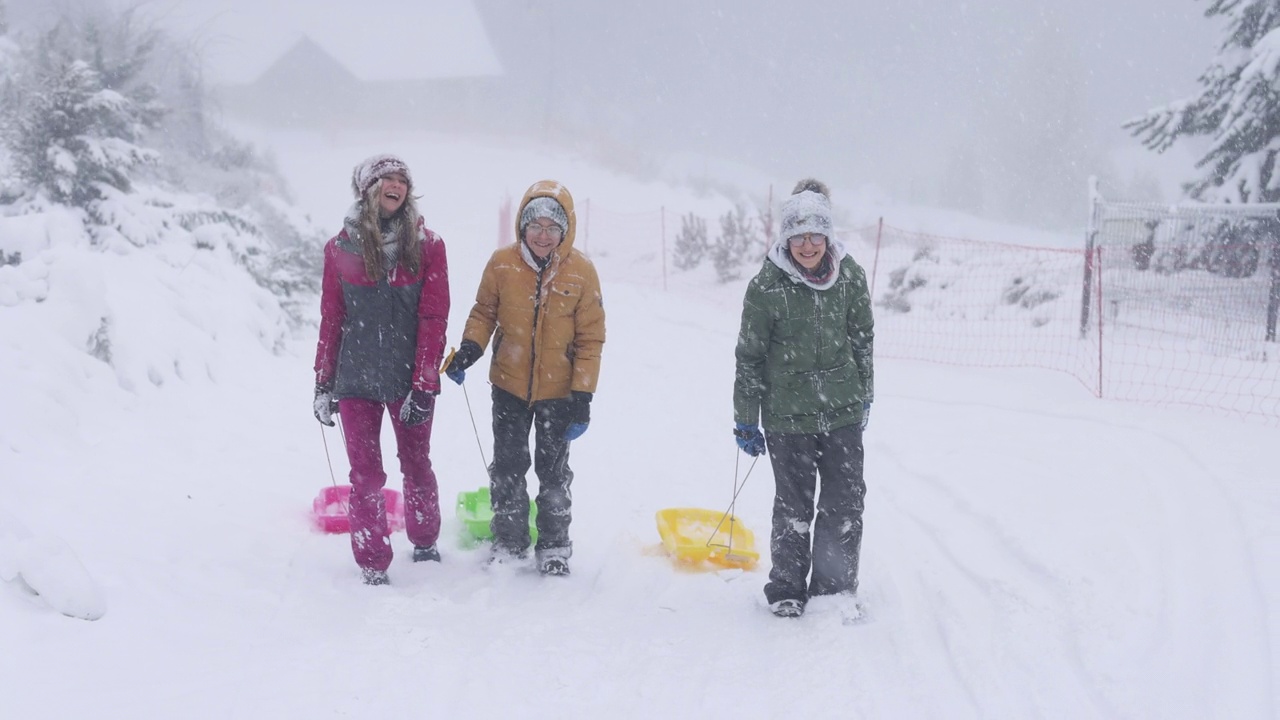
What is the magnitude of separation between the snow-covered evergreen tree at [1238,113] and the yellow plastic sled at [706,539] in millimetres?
9787

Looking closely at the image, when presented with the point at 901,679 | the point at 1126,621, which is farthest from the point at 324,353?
the point at 1126,621

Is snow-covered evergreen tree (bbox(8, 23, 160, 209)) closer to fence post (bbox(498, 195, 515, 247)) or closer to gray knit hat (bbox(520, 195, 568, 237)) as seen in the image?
gray knit hat (bbox(520, 195, 568, 237))

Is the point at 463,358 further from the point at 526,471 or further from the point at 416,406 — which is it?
the point at 526,471

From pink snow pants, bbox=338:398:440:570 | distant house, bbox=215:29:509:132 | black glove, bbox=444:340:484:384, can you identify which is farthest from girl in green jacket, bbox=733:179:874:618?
distant house, bbox=215:29:509:132

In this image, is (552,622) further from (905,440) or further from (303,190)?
(303,190)

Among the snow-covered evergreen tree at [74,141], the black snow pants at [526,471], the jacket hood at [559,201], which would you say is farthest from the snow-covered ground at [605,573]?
the snow-covered evergreen tree at [74,141]

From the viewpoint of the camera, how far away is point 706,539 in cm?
452

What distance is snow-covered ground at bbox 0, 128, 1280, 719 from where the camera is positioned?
2.94m

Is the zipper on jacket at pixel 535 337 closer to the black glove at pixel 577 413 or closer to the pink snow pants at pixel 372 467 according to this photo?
the black glove at pixel 577 413

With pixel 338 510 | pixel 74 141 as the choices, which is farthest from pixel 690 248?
pixel 338 510

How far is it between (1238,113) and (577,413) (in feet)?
35.9

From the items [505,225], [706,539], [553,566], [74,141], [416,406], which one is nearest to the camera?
[416,406]

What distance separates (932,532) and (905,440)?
1985mm

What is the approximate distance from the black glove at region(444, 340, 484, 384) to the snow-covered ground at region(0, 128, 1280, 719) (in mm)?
989
